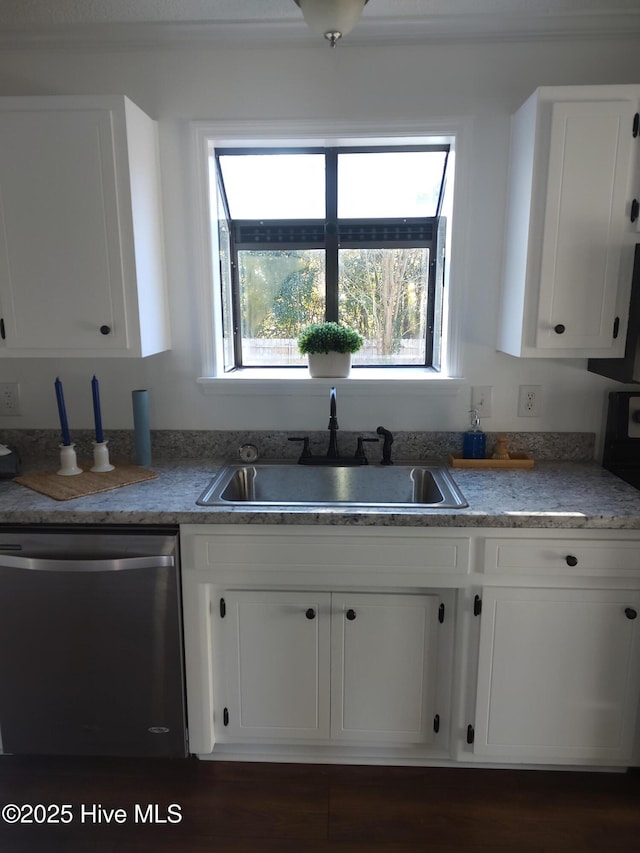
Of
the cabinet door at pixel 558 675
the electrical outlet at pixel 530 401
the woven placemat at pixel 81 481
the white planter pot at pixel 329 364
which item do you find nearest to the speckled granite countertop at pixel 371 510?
the woven placemat at pixel 81 481

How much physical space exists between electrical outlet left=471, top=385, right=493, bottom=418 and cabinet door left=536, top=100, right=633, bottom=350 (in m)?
0.35

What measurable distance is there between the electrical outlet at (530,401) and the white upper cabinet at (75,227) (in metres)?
1.43

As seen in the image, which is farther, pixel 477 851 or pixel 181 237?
pixel 181 237

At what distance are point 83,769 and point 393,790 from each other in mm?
1044

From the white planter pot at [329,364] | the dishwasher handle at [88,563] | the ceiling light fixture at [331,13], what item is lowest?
the dishwasher handle at [88,563]

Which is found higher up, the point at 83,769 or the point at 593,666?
the point at 593,666

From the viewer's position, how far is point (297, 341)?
230 centimetres

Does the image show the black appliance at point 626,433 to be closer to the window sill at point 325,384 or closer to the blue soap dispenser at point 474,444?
the blue soap dispenser at point 474,444

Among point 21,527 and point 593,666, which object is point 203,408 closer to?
point 21,527

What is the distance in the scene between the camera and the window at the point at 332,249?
2.20 m

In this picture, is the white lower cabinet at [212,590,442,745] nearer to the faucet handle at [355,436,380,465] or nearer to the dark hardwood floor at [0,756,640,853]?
the dark hardwood floor at [0,756,640,853]

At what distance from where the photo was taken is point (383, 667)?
1752mm

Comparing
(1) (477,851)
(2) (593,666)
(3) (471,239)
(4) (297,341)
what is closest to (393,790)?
(1) (477,851)

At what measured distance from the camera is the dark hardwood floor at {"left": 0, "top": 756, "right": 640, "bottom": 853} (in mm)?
1585
